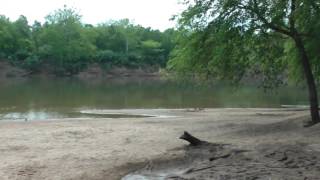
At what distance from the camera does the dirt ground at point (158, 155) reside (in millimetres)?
11305

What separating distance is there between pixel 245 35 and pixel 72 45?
89908 mm

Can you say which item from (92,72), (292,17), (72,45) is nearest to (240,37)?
(292,17)

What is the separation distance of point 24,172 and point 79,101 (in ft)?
103

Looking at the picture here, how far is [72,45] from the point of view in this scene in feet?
351

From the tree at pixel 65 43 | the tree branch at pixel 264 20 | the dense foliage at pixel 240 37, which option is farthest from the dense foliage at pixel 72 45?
the tree branch at pixel 264 20

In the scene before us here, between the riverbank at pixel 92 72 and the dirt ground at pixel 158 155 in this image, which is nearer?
the dirt ground at pixel 158 155

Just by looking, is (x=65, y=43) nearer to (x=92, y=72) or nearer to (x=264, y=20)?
(x=92, y=72)

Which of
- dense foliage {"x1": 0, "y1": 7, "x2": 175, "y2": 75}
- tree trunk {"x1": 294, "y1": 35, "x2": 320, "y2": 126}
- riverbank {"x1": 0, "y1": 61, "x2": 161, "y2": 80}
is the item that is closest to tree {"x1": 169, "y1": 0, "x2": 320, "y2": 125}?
tree trunk {"x1": 294, "y1": 35, "x2": 320, "y2": 126}

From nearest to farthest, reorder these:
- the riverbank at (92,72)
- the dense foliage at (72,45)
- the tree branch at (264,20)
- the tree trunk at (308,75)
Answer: the tree branch at (264,20) < the tree trunk at (308,75) < the riverbank at (92,72) < the dense foliage at (72,45)

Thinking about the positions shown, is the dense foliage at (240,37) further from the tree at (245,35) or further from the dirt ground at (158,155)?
the dirt ground at (158,155)

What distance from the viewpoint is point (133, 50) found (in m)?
117

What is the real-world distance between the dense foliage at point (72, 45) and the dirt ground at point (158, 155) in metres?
A: 82.5

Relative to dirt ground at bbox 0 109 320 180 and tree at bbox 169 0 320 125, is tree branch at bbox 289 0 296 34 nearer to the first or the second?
tree at bbox 169 0 320 125

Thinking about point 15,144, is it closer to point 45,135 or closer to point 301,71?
point 45,135
